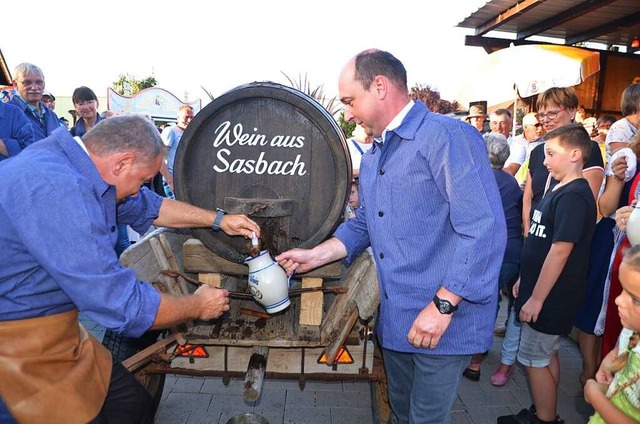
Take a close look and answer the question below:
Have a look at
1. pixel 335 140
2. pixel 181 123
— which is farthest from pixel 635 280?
pixel 181 123

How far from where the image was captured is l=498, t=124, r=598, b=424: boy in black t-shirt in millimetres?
2701

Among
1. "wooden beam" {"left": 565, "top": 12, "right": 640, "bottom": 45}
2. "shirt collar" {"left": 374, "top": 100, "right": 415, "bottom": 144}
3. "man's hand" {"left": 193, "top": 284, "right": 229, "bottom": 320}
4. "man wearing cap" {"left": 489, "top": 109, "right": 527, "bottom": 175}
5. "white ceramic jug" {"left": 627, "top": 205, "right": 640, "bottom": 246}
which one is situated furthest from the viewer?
"wooden beam" {"left": 565, "top": 12, "right": 640, "bottom": 45}

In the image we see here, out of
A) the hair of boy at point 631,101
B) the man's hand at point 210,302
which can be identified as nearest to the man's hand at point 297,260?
the man's hand at point 210,302

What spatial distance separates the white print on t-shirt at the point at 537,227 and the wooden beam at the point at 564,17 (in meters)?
5.28

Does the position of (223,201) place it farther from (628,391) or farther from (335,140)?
(628,391)

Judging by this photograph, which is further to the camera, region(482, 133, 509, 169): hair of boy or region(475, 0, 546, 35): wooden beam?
region(475, 0, 546, 35): wooden beam

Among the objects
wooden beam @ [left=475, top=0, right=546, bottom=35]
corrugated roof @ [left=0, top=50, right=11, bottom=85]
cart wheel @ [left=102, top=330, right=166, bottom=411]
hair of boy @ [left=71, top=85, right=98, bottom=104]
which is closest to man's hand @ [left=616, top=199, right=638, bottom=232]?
cart wheel @ [left=102, top=330, right=166, bottom=411]

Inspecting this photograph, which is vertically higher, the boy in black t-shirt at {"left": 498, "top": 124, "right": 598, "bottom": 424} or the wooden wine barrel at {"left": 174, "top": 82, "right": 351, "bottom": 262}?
the wooden wine barrel at {"left": 174, "top": 82, "right": 351, "bottom": 262}

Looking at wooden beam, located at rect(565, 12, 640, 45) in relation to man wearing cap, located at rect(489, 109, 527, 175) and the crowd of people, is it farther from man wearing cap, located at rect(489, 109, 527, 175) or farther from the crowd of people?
the crowd of people

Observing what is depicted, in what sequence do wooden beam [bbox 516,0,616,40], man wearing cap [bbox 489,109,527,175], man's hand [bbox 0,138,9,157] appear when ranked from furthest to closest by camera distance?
wooden beam [bbox 516,0,616,40]
man wearing cap [bbox 489,109,527,175]
man's hand [bbox 0,138,9,157]

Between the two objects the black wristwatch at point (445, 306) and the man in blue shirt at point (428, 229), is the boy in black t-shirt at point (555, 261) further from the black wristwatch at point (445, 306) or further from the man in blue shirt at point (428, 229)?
the black wristwatch at point (445, 306)

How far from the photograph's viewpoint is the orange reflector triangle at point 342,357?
2.49 meters

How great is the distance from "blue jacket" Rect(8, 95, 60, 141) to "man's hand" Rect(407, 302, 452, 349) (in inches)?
146

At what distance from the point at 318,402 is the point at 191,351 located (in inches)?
53.3
